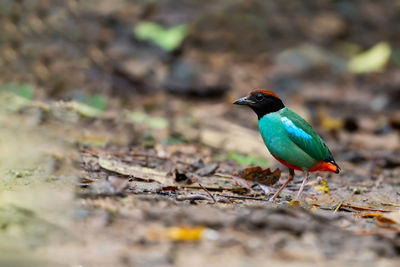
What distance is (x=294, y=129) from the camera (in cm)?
484

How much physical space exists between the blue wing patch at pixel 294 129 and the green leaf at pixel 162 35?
753 cm

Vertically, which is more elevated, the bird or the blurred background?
the blurred background

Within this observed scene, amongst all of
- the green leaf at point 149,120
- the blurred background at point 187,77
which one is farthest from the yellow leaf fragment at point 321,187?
the green leaf at point 149,120

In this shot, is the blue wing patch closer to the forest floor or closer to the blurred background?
the forest floor

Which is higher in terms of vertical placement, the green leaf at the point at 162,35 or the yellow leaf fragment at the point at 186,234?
the green leaf at the point at 162,35

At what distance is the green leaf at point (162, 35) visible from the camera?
39.6ft

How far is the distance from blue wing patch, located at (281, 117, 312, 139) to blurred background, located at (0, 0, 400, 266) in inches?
82.4

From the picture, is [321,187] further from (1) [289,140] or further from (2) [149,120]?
(2) [149,120]

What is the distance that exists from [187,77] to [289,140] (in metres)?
7.30

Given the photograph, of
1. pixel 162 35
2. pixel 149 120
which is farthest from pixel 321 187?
pixel 162 35

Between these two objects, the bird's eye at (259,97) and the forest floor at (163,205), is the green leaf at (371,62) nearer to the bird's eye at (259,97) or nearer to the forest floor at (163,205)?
the forest floor at (163,205)

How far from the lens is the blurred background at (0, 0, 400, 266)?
695 cm

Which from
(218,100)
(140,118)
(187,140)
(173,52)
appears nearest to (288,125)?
(187,140)

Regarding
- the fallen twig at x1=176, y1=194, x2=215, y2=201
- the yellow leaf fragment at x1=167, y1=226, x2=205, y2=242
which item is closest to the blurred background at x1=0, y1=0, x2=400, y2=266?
the fallen twig at x1=176, y1=194, x2=215, y2=201
